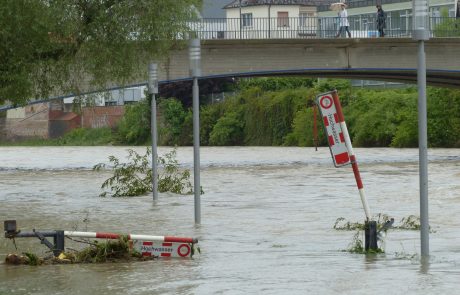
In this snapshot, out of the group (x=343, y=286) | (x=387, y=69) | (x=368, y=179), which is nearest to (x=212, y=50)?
(x=387, y=69)

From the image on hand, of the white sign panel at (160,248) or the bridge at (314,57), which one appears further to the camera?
the bridge at (314,57)

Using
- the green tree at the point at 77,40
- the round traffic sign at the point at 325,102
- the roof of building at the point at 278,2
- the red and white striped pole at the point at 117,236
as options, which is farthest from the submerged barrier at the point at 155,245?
the roof of building at the point at 278,2

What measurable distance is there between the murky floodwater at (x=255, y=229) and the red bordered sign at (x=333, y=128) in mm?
1181

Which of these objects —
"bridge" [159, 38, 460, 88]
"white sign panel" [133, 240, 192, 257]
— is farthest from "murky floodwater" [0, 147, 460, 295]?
"bridge" [159, 38, 460, 88]

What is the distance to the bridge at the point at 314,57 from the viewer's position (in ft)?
167

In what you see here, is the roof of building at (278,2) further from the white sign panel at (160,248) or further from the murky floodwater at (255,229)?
the white sign panel at (160,248)

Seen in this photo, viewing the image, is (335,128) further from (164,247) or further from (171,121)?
(171,121)

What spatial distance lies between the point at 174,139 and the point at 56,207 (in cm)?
6140

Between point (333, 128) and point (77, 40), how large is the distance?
37.1 feet

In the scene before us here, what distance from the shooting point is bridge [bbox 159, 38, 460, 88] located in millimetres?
51000

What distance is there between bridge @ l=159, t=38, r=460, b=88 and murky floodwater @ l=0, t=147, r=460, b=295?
24.7 ft

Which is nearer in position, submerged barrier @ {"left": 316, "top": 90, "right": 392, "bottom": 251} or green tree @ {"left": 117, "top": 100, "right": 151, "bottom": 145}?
submerged barrier @ {"left": 316, "top": 90, "right": 392, "bottom": 251}

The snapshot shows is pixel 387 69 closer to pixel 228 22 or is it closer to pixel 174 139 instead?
pixel 228 22

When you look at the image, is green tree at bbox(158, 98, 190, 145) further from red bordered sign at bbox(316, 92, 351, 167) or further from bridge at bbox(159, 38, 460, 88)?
red bordered sign at bbox(316, 92, 351, 167)
